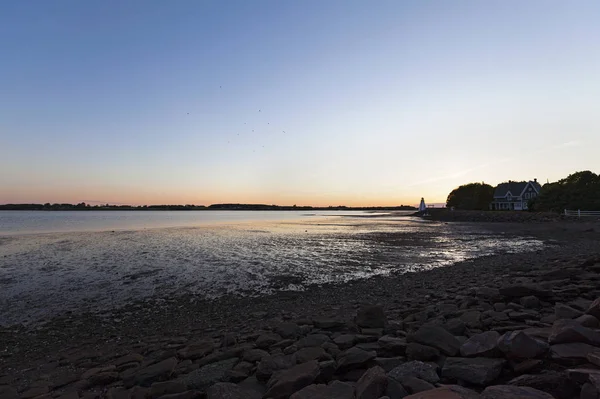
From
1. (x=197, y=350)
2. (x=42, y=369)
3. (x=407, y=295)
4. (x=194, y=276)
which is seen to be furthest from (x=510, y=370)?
(x=194, y=276)

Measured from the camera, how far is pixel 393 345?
514 cm

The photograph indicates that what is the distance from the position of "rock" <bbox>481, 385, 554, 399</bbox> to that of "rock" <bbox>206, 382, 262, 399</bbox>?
269cm

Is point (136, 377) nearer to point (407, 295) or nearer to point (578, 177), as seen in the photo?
point (407, 295)

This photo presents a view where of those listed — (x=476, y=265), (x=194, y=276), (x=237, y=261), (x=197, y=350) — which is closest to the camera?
(x=197, y=350)

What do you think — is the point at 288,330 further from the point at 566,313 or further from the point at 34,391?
the point at 566,313

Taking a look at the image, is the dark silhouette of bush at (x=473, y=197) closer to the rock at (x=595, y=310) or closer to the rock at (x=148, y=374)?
the rock at (x=595, y=310)

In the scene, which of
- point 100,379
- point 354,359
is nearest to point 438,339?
point 354,359

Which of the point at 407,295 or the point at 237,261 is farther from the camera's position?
the point at 237,261

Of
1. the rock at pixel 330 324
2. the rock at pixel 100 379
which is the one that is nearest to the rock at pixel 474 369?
the rock at pixel 330 324

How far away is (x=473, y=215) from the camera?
6819 cm

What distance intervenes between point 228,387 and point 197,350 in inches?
90.8

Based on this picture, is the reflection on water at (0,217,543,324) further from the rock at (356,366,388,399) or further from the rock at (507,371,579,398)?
the rock at (507,371,579,398)

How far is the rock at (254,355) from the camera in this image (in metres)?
5.55

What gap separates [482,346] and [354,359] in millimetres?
1774
